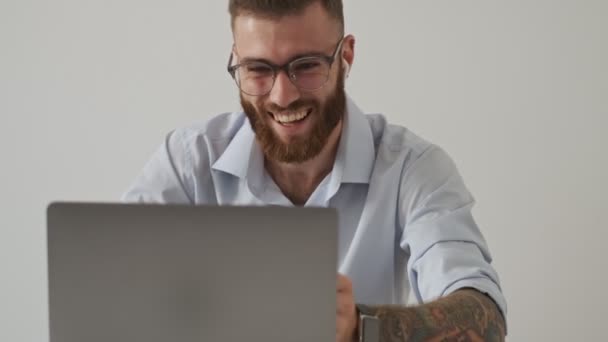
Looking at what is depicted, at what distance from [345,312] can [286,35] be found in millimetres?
729

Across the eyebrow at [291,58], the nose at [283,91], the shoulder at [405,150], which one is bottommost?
the shoulder at [405,150]

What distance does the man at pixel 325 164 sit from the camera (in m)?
1.69

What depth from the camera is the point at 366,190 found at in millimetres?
1856

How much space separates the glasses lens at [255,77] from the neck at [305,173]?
7.7 inches

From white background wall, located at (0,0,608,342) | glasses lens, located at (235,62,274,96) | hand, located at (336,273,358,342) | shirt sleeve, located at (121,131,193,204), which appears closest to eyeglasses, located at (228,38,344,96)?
glasses lens, located at (235,62,274,96)

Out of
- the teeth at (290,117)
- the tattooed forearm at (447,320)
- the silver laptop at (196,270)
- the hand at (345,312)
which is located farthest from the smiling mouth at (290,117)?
the silver laptop at (196,270)

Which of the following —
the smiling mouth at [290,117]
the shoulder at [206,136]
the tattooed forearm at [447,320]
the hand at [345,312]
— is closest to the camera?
the hand at [345,312]

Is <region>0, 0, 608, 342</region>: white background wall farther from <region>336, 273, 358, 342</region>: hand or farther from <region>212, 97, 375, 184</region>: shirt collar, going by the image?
<region>336, 273, 358, 342</region>: hand

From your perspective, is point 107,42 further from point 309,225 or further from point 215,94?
point 309,225

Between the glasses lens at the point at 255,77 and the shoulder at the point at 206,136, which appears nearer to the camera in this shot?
the glasses lens at the point at 255,77

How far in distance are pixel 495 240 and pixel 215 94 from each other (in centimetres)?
102

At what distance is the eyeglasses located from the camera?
5.67 ft

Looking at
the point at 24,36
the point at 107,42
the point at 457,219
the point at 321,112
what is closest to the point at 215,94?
the point at 107,42

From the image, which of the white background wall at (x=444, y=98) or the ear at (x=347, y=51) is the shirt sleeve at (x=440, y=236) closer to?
the ear at (x=347, y=51)
